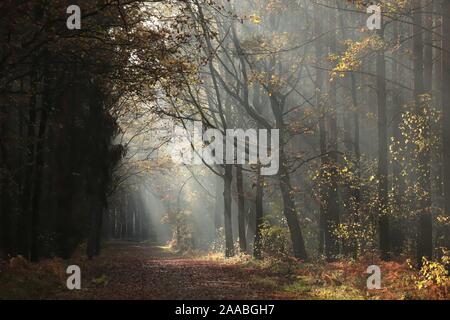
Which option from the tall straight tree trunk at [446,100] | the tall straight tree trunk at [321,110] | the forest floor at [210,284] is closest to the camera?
the forest floor at [210,284]

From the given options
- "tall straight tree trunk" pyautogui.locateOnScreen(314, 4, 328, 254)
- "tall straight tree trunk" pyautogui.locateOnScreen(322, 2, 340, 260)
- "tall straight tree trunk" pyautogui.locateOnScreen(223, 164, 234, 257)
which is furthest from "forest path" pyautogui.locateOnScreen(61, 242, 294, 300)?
"tall straight tree trunk" pyautogui.locateOnScreen(223, 164, 234, 257)

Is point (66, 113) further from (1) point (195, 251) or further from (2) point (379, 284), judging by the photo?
(1) point (195, 251)

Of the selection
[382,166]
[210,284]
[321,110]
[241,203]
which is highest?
[321,110]

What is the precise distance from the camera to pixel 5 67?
13.8 metres

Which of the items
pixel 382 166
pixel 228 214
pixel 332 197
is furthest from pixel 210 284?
pixel 228 214

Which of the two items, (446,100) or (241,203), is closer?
(446,100)

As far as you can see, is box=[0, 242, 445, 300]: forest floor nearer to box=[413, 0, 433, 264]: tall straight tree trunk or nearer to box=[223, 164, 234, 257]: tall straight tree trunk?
box=[413, 0, 433, 264]: tall straight tree trunk

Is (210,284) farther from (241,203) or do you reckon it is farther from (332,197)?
(241,203)

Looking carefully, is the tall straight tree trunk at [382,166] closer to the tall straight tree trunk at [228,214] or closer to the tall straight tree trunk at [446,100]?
the tall straight tree trunk at [446,100]

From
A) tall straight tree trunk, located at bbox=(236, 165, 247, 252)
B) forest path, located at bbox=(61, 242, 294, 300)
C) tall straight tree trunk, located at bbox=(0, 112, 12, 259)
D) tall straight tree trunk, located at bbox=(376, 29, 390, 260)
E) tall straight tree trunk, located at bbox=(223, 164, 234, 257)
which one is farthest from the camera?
tall straight tree trunk, located at bbox=(223, 164, 234, 257)

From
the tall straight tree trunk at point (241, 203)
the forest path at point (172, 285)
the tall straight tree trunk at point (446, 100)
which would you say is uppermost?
the tall straight tree trunk at point (446, 100)

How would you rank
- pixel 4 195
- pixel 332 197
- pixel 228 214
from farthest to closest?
pixel 228 214 < pixel 4 195 < pixel 332 197

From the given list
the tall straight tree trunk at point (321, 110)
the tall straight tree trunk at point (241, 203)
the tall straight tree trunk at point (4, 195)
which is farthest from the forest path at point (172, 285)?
the tall straight tree trunk at point (241, 203)

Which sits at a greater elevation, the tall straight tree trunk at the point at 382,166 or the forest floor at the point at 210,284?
the tall straight tree trunk at the point at 382,166
